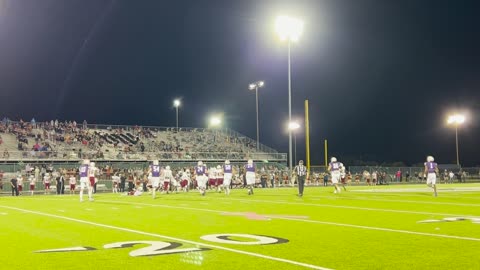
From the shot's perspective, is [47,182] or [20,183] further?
[47,182]

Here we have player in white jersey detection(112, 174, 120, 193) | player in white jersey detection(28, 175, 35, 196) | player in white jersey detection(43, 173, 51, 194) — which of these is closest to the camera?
player in white jersey detection(28, 175, 35, 196)

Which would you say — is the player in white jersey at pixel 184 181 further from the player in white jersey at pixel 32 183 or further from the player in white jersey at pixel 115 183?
the player in white jersey at pixel 32 183

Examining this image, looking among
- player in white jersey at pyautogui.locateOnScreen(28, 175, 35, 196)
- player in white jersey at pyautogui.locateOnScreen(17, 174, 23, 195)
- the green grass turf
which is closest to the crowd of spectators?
player in white jersey at pyautogui.locateOnScreen(28, 175, 35, 196)

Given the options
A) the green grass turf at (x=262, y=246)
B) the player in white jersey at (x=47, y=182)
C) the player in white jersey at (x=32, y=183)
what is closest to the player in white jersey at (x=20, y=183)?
the player in white jersey at (x=32, y=183)

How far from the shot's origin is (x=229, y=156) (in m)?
55.4

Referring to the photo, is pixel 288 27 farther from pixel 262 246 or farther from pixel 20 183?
pixel 262 246

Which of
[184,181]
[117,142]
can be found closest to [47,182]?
[184,181]

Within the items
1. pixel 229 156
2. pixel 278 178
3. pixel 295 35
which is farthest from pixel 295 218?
pixel 229 156

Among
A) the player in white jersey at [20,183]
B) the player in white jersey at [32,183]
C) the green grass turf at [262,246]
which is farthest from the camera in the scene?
the player in white jersey at [32,183]

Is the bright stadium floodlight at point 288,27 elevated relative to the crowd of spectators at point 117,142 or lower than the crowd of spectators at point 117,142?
elevated

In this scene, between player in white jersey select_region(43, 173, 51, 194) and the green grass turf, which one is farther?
player in white jersey select_region(43, 173, 51, 194)

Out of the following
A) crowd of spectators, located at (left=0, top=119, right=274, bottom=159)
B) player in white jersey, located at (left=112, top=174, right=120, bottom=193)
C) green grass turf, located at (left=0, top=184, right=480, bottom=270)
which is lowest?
green grass turf, located at (left=0, top=184, right=480, bottom=270)

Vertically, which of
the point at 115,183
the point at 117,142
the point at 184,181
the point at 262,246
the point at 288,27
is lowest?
the point at 262,246

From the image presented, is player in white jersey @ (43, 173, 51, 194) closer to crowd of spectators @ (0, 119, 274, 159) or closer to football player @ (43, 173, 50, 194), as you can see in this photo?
football player @ (43, 173, 50, 194)
